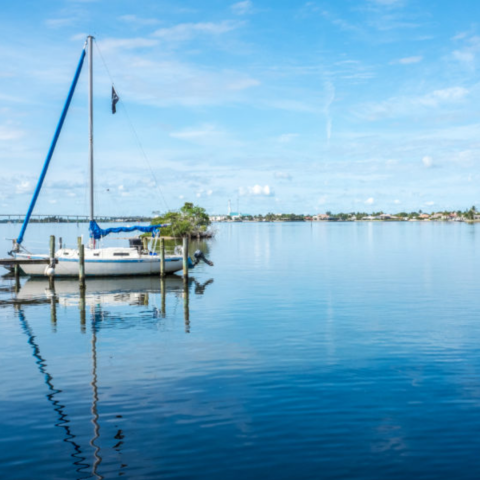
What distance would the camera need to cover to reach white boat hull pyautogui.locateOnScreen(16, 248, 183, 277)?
147 ft

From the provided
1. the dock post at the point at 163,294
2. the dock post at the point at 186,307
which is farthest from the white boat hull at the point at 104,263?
the dock post at the point at 186,307

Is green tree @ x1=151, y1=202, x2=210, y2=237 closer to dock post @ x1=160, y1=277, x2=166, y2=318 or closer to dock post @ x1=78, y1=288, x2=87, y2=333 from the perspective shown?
dock post @ x1=160, y1=277, x2=166, y2=318

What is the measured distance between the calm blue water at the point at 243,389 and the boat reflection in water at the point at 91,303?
75 millimetres

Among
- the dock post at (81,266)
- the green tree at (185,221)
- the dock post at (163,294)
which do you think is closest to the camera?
the dock post at (163,294)

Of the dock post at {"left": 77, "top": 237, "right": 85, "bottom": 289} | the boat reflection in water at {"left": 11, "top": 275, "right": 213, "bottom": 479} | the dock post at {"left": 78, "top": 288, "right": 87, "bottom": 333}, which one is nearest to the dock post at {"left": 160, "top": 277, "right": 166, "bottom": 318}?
the boat reflection in water at {"left": 11, "top": 275, "right": 213, "bottom": 479}

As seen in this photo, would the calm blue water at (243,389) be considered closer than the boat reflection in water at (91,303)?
Yes

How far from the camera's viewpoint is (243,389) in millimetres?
16109

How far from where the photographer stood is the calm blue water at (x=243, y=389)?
11.6 meters

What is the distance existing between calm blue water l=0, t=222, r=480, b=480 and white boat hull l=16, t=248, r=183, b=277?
11206 mm

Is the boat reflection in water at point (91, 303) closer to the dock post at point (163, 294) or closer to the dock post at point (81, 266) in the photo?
the dock post at point (163, 294)

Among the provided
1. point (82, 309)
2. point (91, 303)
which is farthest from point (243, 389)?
point (91, 303)

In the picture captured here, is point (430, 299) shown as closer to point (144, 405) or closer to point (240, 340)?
point (240, 340)

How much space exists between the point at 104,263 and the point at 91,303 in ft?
35.5

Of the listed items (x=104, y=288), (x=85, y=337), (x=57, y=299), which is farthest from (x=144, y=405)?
(x=104, y=288)
